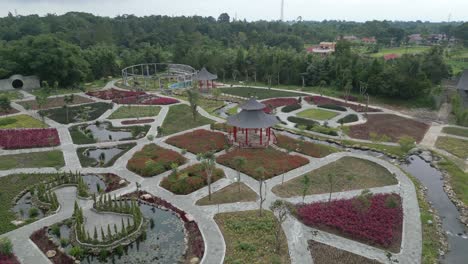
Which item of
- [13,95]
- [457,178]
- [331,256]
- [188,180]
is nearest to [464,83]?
[457,178]

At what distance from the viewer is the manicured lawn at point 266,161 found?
32.8m

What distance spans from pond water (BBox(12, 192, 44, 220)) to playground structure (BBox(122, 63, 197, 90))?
139 ft

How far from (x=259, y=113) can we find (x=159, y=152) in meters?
11.5

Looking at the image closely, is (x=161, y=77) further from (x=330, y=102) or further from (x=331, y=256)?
(x=331, y=256)

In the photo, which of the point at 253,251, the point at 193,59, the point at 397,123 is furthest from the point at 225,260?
the point at 193,59

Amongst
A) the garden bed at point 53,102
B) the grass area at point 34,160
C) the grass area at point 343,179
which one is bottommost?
the grass area at point 343,179

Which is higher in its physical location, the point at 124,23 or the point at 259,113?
the point at 124,23

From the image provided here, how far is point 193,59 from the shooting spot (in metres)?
83.4

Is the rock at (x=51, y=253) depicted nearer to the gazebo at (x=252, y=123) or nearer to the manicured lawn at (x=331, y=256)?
the manicured lawn at (x=331, y=256)

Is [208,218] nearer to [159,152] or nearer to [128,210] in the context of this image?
[128,210]

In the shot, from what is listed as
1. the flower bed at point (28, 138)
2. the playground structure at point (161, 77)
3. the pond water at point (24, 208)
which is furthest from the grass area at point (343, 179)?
the playground structure at point (161, 77)

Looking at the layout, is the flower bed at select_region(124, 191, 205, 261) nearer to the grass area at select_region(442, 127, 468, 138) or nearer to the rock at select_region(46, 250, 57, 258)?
the rock at select_region(46, 250, 57, 258)

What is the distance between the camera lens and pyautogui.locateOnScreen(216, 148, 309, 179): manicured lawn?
32.8 m

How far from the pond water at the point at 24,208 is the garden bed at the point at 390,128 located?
33.8m
